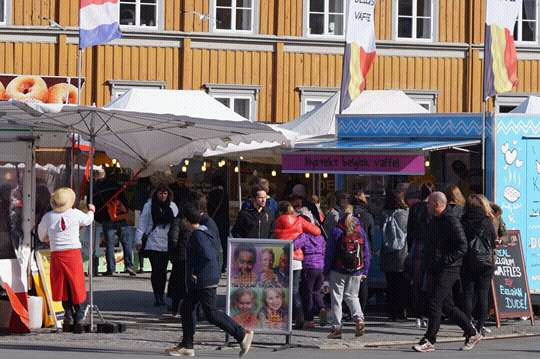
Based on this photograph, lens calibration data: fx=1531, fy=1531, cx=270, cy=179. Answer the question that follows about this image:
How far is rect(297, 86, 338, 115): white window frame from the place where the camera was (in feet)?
127

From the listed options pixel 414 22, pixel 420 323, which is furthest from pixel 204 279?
pixel 414 22

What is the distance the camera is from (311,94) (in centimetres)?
3881

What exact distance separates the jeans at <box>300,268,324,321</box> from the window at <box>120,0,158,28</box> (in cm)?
2000

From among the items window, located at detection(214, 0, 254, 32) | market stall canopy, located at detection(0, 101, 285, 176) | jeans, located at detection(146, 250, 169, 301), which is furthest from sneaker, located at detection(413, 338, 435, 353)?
window, located at detection(214, 0, 254, 32)

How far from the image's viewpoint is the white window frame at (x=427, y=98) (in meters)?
39.4

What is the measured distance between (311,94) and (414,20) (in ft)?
11.3

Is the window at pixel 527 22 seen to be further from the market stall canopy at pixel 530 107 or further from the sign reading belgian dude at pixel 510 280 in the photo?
the sign reading belgian dude at pixel 510 280

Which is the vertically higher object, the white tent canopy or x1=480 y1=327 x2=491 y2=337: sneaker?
the white tent canopy

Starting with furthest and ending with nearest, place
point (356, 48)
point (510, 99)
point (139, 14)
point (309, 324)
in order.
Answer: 1. point (510, 99)
2. point (139, 14)
3. point (356, 48)
4. point (309, 324)

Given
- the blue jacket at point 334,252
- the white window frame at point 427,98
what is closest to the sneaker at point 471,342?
the blue jacket at point 334,252

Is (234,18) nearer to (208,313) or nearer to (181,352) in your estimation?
(181,352)

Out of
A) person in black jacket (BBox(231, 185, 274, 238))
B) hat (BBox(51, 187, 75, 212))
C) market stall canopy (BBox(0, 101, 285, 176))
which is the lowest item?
person in black jacket (BBox(231, 185, 274, 238))

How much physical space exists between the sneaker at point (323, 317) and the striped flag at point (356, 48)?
3.51m

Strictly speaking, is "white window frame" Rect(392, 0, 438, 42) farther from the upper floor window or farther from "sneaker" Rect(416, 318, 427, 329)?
"sneaker" Rect(416, 318, 427, 329)
